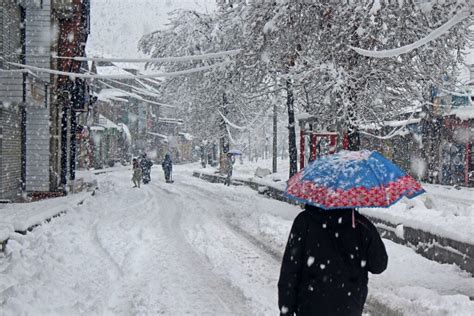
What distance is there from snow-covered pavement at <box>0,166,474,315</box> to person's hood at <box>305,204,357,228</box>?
10.3 ft

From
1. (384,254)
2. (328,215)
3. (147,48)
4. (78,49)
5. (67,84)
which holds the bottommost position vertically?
(384,254)

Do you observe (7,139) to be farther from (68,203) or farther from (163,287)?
(163,287)

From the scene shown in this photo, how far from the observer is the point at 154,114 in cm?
8488

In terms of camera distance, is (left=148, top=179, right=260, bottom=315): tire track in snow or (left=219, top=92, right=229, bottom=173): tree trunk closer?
(left=148, top=179, right=260, bottom=315): tire track in snow

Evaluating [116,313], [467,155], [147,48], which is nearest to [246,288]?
[116,313]

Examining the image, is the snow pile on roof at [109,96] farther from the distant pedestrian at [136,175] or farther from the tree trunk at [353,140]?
the tree trunk at [353,140]

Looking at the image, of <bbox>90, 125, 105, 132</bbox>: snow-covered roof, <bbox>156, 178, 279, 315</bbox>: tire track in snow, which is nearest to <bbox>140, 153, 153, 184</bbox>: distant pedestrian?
<bbox>156, 178, 279, 315</bbox>: tire track in snow

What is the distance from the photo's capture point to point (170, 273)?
323 inches

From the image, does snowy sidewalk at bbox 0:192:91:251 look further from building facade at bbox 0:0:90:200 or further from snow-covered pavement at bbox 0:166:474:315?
building facade at bbox 0:0:90:200

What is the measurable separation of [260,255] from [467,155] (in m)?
24.0

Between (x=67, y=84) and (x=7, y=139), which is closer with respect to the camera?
(x=7, y=139)

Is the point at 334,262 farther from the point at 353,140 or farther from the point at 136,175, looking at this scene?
the point at 136,175

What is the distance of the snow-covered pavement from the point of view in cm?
623

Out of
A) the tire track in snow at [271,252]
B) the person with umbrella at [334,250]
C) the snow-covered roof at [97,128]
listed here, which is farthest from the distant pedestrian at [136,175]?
the person with umbrella at [334,250]
